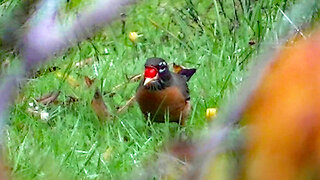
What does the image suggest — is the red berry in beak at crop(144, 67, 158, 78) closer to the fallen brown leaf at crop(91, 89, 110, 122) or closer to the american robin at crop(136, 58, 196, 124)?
the american robin at crop(136, 58, 196, 124)

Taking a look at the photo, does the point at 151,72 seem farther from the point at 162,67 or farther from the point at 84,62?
the point at 84,62

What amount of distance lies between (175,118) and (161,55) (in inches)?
52.9

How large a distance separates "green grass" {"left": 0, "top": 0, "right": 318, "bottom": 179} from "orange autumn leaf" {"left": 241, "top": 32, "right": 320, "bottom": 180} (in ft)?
6.08

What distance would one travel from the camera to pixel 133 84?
4.60 metres

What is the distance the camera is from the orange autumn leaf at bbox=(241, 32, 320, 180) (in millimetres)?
463

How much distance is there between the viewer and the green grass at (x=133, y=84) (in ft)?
10.3

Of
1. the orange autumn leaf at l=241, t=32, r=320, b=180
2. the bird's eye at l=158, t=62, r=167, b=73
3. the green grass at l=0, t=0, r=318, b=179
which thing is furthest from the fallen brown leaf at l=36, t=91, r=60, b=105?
the orange autumn leaf at l=241, t=32, r=320, b=180

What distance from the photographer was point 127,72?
189 inches

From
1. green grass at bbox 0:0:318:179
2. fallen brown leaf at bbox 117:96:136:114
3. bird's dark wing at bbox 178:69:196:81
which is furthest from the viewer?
bird's dark wing at bbox 178:69:196:81

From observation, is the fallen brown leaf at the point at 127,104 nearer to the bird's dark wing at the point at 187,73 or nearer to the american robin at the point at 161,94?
the american robin at the point at 161,94

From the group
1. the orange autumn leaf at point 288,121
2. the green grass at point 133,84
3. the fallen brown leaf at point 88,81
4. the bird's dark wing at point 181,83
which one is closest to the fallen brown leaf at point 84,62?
the green grass at point 133,84

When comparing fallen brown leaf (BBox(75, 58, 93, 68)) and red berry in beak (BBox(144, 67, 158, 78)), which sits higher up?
red berry in beak (BBox(144, 67, 158, 78))

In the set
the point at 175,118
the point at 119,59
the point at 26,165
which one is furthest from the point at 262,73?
the point at 119,59

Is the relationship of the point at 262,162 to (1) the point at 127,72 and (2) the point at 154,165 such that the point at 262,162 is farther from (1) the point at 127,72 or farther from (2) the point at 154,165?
(1) the point at 127,72
